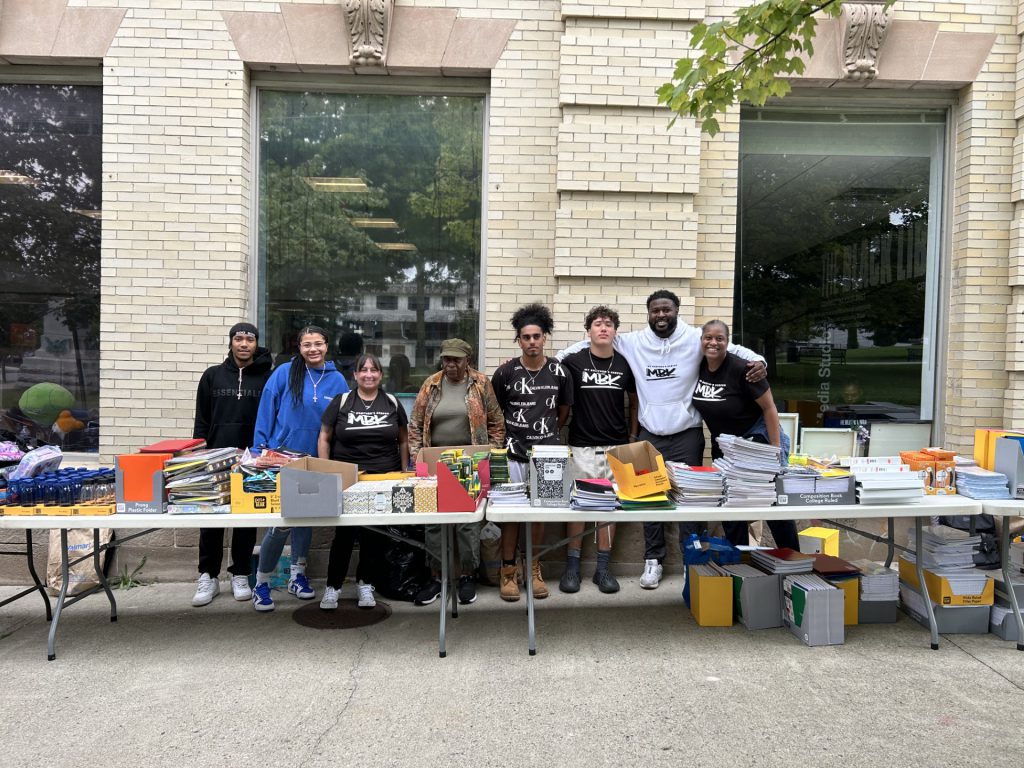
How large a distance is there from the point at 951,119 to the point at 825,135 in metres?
1.13

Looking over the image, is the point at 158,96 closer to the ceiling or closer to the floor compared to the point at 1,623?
closer to the ceiling

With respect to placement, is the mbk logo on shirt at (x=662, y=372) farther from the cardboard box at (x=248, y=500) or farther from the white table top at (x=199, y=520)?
the cardboard box at (x=248, y=500)

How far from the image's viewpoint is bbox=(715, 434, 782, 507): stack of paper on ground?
4.54m

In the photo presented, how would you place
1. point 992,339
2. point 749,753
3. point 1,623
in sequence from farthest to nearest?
1. point 992,339
2. point 1,623
3. point 749,753

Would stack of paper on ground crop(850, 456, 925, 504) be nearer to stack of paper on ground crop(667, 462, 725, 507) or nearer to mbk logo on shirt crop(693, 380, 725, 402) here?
stack of paper on ground crop(667, 462, 725, 507)

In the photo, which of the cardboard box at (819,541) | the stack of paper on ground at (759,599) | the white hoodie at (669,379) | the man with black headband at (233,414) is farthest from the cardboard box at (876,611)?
the man with black headband at (233,414)

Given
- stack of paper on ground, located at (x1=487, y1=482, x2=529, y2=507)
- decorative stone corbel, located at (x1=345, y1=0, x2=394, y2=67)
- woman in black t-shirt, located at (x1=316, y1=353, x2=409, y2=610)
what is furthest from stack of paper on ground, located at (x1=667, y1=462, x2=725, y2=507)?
decorative stone corbel, located at (x1=345, y1=0, x2=394, y2=67)

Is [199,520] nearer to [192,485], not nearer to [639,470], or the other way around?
[192,485]

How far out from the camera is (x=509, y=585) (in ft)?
17.7

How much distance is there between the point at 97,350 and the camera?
6570 mm

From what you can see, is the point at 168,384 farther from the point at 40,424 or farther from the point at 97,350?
the point at 40,424

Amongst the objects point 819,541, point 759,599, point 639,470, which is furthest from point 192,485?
point 819,541

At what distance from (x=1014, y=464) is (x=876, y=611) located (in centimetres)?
133

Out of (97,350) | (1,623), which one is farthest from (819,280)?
(1,623)
